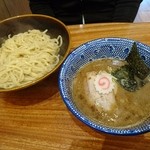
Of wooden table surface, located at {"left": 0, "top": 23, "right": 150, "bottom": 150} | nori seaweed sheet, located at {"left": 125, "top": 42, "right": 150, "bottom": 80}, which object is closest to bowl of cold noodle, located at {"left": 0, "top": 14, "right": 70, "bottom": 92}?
wooden table surface, located at {"left": 0, "top": 23, "right": 150, "bottom": 150}

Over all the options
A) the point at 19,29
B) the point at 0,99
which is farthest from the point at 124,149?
the point at 19,29

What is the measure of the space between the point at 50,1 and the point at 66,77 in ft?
2.83

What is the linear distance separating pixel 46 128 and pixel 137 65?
371 millimetres

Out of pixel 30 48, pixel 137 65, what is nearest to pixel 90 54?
pixel 137 65

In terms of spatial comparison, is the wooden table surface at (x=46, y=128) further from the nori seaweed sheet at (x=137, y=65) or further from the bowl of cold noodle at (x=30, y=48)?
the nori seaweed sheet at (x=137, y=65)

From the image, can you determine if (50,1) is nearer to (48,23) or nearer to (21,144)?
(48,23)

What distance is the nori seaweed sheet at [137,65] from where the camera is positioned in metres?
0.76

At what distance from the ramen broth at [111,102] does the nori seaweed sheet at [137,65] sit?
0.14ft

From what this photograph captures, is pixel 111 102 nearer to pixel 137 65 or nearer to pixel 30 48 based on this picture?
pixel 137 65

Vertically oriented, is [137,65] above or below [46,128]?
above

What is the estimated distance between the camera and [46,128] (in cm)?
78

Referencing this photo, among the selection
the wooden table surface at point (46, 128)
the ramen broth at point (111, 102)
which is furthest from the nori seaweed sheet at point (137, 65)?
the wooden table surface at point (46, 128)

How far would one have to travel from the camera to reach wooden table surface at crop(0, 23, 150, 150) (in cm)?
72

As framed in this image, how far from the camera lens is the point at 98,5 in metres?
1.47
